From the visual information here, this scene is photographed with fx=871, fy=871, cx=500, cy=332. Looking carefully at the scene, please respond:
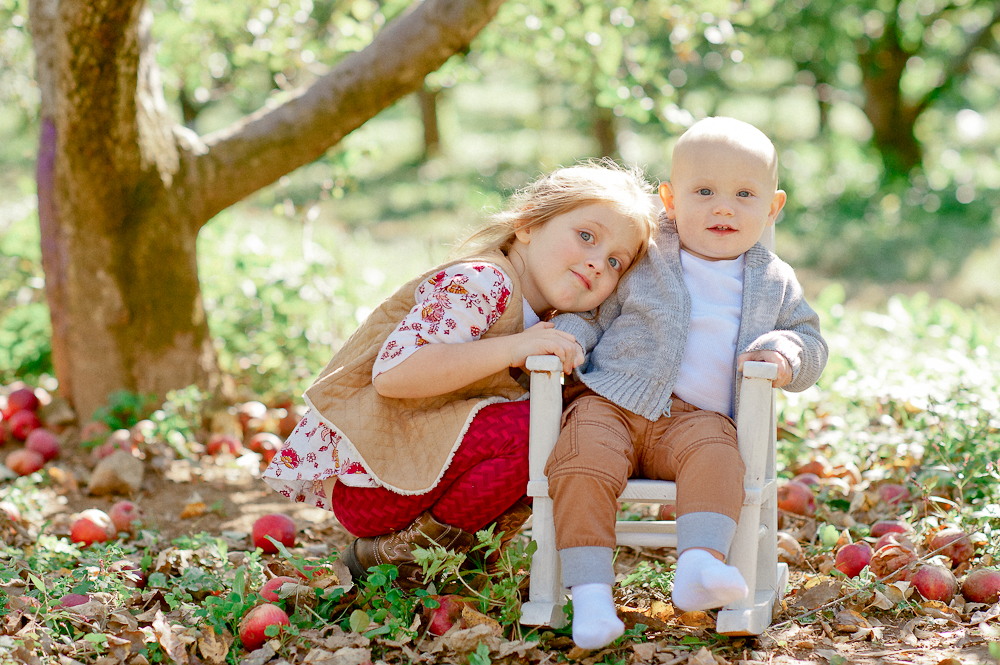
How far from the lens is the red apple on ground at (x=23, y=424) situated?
3758mm

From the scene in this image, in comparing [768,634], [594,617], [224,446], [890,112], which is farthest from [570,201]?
[890,112]

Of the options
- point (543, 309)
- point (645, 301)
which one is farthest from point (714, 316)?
point (543, 309)

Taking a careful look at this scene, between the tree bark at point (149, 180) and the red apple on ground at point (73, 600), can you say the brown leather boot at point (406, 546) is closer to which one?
the red apple on ground at point (73, 600)

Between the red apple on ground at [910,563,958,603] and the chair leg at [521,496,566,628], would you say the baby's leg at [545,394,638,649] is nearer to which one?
the chair leg at [521,496,566,628]

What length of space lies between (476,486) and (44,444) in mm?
2245

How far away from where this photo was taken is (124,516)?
2.90m

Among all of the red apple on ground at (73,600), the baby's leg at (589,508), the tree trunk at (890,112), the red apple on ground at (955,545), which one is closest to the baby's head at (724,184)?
the baby's leg at (589,508)

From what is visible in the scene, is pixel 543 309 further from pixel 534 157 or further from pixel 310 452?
pixel 534 157

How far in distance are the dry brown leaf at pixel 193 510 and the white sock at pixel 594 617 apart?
170 cm

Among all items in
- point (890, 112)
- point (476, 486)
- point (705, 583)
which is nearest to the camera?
point (705, 583)

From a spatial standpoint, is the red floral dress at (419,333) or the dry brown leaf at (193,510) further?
the dry brown leaf at (193,510)

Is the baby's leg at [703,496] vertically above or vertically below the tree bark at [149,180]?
below

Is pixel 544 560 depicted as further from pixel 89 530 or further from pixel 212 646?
pixel 89 530

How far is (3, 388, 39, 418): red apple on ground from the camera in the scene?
3.84 m
